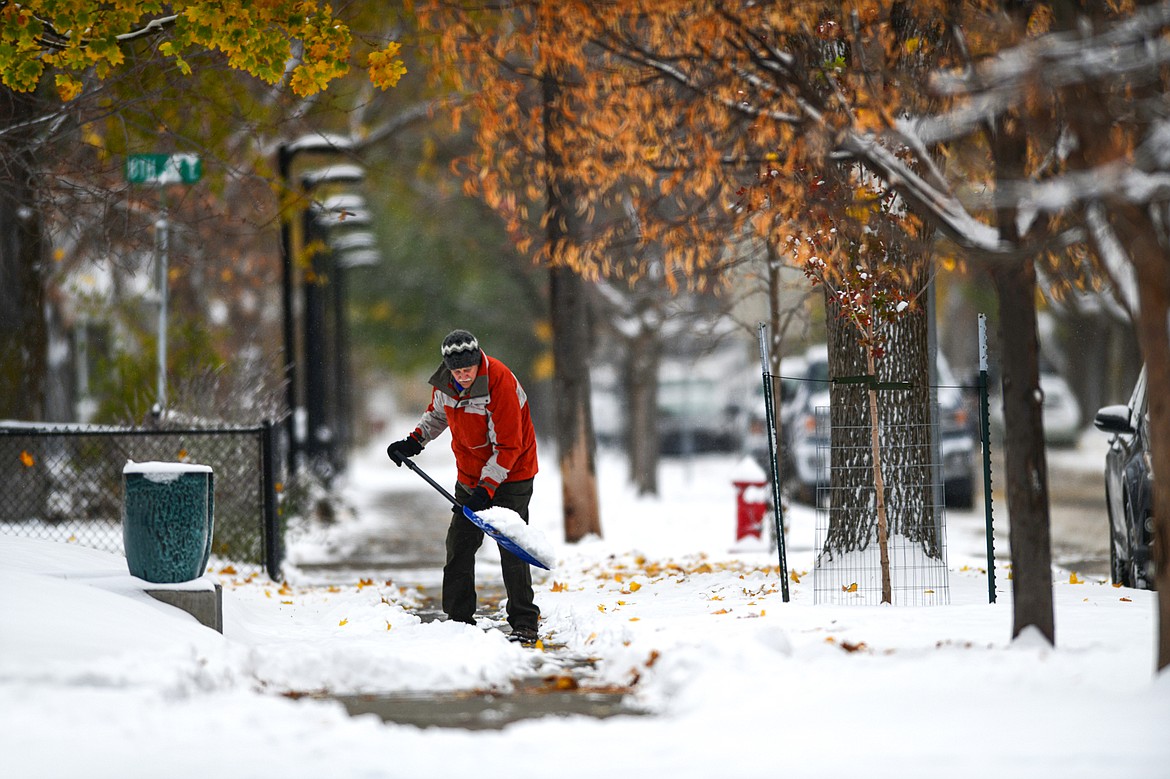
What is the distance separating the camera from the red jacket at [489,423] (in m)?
8.27

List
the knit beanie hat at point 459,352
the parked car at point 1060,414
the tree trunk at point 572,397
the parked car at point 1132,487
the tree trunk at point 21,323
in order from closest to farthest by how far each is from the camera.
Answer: the knit beanie hat at point 459,352
the parked car at point 1132,487
the tree trunk at point 572,397
the tree trunk at point 21,323
the parked car at point 1060,414

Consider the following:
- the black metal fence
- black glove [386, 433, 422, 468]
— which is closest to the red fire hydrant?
the black metal fence

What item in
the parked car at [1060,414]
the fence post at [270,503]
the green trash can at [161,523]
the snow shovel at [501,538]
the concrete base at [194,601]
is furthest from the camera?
the parked car at [1060,414]

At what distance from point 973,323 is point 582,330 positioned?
3070cm

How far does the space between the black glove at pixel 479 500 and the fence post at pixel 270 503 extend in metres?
3.59

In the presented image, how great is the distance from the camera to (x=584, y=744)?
532 centimetres

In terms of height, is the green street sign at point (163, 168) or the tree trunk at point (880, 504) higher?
the green street sign at point (163, 168)

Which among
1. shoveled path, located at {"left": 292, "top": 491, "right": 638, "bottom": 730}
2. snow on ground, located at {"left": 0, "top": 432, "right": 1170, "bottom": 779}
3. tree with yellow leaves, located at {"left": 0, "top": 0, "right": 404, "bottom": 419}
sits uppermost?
tree with yellow leaves, located at {"left": 0, "top": 0, "right": 404, "bottom": 419}

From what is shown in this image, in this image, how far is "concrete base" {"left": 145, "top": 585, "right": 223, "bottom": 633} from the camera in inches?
298

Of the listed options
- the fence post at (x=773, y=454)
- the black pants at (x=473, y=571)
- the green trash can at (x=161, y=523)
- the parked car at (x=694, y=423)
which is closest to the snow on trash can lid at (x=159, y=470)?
the green trash can at (x=161, y=523)

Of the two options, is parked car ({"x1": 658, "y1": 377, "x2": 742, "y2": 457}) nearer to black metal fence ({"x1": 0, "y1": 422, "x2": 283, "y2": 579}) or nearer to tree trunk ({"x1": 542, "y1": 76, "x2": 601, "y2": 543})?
tree trunk ({"x1": 542, "y1": 76, "x2": 601, "y2": 543})

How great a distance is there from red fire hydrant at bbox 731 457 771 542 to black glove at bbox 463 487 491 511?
18.7 ft

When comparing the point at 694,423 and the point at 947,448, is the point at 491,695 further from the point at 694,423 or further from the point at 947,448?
the point at 694,423

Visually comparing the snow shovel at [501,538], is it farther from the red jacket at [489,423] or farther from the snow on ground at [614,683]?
the snow on ground at [614,683]
